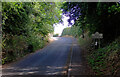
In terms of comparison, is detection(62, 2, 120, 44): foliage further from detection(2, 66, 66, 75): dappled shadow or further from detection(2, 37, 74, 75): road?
detection(2, 66, 66, 75): dappled shadow

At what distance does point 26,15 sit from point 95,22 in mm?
7827

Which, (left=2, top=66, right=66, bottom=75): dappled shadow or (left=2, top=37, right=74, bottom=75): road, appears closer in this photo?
(left=2, top=66, right=66, bottom=75): dappled shadow

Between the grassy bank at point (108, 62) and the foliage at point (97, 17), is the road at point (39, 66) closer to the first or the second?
the grassy bank at point (108, 62)

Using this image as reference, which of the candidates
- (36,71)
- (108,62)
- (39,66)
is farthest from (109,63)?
(39,66)

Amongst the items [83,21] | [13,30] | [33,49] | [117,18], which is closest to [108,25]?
[117,18]

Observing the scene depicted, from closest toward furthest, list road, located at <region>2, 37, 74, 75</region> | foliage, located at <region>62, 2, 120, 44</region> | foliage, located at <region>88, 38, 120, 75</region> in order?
foliage, located at <region>88, 38, 120, 75</region>
road, located at <region>2, 37, 74, 75</region>
foliage, located at <region>62, 2, 120, 44</region>

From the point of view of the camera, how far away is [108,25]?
14.8 meters

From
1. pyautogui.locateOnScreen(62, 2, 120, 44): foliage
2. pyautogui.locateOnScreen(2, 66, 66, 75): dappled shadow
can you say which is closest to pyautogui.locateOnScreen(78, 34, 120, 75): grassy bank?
pyautogui.locateOnScreen(2, 66, 66, 75): dappled shadow

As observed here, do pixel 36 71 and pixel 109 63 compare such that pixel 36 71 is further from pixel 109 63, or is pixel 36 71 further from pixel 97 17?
pixel 97 17

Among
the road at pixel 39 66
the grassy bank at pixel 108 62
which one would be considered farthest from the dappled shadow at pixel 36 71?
the grassy bank at pixel 108 62

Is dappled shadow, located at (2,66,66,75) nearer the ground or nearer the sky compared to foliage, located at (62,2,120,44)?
nearer the ground

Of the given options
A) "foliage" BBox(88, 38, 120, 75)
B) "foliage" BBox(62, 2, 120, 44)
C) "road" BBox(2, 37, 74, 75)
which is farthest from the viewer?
"foliage" BBox(62, 2, 120, 44)

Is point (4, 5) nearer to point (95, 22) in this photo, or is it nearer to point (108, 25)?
point (95, 22)

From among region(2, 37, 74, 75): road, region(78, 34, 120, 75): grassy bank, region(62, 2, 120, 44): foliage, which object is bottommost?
region(2, 37, 74, 75): road
